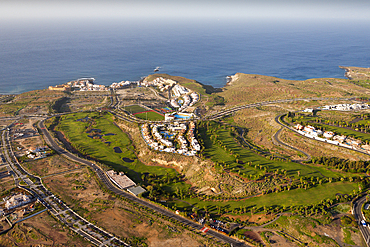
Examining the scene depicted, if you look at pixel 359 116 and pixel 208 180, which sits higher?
pixel 359 116

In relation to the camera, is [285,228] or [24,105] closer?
[285,228]

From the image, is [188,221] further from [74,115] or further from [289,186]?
[74,115]

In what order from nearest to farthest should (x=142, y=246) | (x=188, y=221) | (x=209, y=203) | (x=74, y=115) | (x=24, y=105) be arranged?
→ (x=142, y=246) < (x=188, y=221) < (x=209, y=203) < (x=74, y=115) < (x=24, y=105)

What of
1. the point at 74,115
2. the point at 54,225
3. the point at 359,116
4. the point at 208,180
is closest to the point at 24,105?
the point at 74,115

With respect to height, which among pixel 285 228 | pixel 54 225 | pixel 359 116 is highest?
pixel 359 116

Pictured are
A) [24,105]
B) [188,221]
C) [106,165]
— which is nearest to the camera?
[188,221]

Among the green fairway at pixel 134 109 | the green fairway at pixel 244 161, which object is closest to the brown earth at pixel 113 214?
the green fairway at pixel 244 161

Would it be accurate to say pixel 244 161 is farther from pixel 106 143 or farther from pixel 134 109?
pixel 134 109

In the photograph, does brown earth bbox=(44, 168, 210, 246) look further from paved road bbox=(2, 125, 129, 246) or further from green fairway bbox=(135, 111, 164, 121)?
green fairway bbox=(135, 111, 164, 121)
